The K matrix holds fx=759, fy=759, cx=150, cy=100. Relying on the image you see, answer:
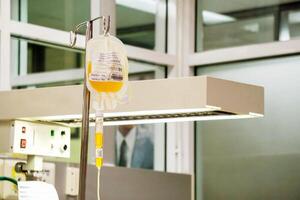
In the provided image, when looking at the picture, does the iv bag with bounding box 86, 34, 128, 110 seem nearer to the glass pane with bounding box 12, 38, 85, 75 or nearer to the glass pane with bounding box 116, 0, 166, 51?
the glass pane with bounding box 12, 38, 85, 75

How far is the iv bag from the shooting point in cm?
212

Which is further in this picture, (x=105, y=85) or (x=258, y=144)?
(x=258, y=144)

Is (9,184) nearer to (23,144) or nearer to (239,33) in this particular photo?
(23,144)

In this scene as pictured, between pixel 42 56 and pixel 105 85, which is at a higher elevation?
pixel 42 56

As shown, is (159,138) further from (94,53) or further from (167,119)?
(94,53)

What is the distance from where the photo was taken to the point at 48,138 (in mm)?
2705

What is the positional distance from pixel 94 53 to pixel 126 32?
238 centimetres

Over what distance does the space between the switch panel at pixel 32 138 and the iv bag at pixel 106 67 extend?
53 cm

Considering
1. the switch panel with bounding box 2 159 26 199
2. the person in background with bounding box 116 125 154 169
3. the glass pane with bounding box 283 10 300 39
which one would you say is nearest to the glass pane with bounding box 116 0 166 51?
the person in background with bounding box 116 125 154 169

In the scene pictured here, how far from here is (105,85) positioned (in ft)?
7.02

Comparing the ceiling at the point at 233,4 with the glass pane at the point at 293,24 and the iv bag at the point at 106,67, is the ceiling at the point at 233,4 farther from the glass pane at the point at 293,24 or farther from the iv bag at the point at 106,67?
the iv bag at the point at 106,67

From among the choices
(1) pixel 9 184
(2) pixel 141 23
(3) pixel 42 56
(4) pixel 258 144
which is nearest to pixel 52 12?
(3) pixel 42 56

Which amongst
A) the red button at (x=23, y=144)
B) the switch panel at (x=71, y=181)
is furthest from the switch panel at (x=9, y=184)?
the red button at (x=23, y=144)

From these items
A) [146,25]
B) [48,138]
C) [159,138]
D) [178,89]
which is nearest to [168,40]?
[146,25]
